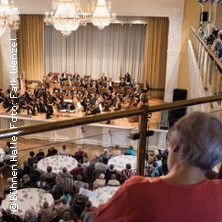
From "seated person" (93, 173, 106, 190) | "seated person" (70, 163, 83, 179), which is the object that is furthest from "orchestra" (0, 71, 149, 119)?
"seated person" (93, 173, 106, 190)

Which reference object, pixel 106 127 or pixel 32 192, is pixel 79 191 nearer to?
pixel 32 192

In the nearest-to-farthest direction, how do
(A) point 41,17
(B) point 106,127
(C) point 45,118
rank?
1. (B) point 106,127
2. (C) point 45,118
3. (A) point 41,17

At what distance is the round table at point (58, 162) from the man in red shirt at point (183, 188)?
8526 millimetres

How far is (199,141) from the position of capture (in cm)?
126

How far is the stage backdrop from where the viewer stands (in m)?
20.2

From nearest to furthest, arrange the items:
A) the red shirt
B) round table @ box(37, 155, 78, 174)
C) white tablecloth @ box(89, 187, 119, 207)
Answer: the red shirt → white tablecloth @ box(89, 187, 119, 207) → round table @ box(37, 155, 78, 174)

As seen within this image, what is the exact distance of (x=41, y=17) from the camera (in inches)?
791

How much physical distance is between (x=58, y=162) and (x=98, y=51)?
472 inches

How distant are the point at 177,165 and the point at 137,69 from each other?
63.6ft

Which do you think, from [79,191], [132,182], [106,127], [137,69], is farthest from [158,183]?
[137,69]

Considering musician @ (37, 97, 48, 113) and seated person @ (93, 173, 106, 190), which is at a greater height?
musician @ (37, 97, 48, 113)

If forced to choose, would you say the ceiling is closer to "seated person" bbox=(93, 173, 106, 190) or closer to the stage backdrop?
the stage backdrop

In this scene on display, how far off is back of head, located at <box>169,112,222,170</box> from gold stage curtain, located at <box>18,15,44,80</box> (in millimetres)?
19868

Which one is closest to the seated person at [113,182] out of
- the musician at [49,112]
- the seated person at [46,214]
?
the seated person at [46,214]
